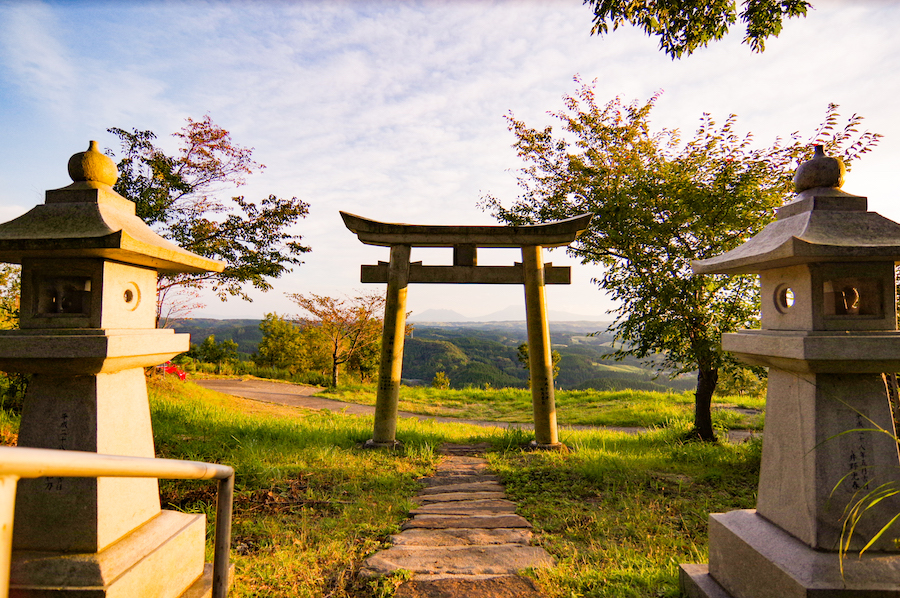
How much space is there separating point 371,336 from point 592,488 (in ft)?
57.1

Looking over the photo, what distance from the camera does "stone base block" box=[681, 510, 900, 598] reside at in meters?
2.07

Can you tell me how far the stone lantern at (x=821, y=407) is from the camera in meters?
2.24

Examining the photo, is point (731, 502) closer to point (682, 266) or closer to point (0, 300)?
point (682, 266)

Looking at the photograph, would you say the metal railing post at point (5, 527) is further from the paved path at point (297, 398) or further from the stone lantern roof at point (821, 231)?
the paved path at point (297, 398)

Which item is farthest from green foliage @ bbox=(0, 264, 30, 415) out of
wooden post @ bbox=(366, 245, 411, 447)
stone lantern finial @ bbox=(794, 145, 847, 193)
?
stone lantern finial @ bbox=(794, 145, 847, 193)

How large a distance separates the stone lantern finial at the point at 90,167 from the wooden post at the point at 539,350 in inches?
221

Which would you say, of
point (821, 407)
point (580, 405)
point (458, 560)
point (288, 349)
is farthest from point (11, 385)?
point (288, 349)

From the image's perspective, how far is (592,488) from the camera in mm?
5125

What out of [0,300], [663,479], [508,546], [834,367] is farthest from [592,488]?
[0,300]

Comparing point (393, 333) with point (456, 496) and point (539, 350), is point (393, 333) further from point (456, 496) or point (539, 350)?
point (456, 496)

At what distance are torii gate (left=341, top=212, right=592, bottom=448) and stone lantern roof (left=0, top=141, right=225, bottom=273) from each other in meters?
4.19

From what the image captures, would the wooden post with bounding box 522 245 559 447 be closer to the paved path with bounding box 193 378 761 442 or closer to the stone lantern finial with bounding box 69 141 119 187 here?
the paved path with bounding box 193 378 761 442

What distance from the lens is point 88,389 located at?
2469 millimetres

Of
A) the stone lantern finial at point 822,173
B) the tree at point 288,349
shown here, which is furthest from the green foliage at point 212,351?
the stone lantern finial at point 822,173
